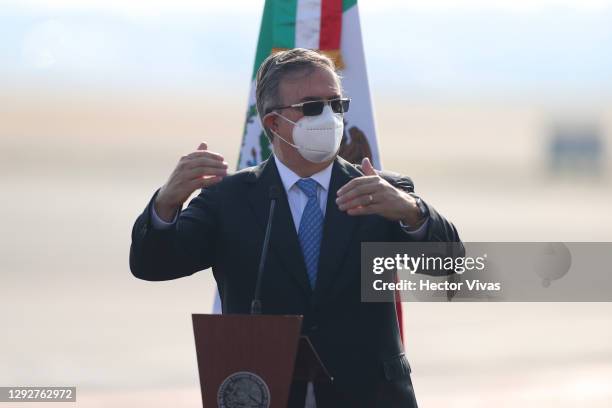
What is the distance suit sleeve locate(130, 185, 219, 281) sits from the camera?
3188 mm

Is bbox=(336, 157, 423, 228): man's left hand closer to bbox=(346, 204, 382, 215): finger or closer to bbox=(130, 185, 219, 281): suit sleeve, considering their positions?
bbox=(346, 204, 382, 215): finger

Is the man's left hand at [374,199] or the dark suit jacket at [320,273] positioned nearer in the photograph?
the man's left hand at [374,199]

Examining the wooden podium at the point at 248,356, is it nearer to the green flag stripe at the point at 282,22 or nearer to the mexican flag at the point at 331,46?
the mexican flag at the point at 331,46

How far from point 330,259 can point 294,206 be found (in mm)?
208

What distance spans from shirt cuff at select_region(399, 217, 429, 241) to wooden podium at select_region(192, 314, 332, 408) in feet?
1.37

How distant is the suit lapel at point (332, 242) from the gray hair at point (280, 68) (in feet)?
1.05

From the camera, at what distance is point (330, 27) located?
217 inches

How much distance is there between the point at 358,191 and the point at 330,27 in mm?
2665

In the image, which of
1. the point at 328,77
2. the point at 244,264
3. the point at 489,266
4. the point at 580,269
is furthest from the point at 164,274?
the point at 580,269

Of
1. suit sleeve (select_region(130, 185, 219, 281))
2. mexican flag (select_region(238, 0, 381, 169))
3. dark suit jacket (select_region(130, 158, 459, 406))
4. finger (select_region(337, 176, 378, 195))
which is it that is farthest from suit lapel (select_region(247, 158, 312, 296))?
mexican flag (select_region(238, 0, 381, 169))

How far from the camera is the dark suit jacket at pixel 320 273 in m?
3.24

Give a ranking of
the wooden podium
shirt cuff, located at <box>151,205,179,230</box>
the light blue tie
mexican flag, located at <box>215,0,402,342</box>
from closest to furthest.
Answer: the wooden podium
shirt cuff, located at <box>151,205,179,230</box>
the light blue tie
mexican flag, located at <box>215,0,402,342</box>

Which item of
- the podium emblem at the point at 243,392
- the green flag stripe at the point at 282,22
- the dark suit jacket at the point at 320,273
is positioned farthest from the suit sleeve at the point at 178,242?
the green flag stripe at the point at 282,22

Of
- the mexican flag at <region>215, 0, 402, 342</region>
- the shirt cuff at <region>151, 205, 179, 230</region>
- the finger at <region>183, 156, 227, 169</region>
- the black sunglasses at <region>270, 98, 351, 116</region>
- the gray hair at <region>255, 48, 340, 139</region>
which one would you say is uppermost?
the mexican flag at <region>215, 0, 402, 342</region>
